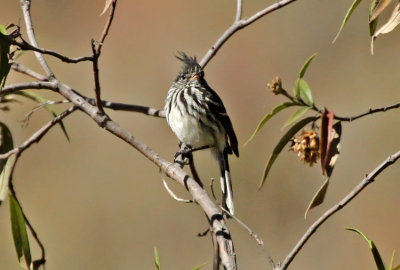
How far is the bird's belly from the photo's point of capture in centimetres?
370

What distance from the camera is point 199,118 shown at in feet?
12.6

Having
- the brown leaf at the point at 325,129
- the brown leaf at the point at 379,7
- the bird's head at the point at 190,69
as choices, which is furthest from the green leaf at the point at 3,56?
the bird's head at the point at 190,69

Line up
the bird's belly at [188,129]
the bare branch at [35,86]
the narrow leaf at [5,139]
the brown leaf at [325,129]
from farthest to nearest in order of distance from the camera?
1. the bird's belly at [188,129]
2. the narrow leaf at [5,139]
3. the bare branch at [35,86]
4. the brown leaf at [325,129]

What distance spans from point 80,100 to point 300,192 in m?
5.44

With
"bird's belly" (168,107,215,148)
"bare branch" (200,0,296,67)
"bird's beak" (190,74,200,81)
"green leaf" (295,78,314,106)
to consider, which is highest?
"bird's beak" (190,74,200,81)

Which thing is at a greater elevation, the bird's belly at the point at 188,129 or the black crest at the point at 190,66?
the black crest at the point at 190,66

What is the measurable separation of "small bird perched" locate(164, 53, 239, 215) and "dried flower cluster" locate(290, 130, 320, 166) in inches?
77.6

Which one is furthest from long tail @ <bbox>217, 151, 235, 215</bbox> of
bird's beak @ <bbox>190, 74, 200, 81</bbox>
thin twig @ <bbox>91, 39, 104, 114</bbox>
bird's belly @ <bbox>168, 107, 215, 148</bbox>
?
thin twig @ <bbox>91, 39, 104, 114</bbox>

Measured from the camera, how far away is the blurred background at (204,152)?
696 cm

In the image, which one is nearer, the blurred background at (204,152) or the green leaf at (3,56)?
the green leaf at (3,56)

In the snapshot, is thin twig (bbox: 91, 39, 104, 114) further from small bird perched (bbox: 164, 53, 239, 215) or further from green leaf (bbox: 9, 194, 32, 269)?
small bird perched (bbox: 164, 53, 239, 215)

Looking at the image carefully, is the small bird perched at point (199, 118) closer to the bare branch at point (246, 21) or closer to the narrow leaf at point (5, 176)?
the bare branch at point (246, 21)

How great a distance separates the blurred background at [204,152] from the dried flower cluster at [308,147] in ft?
15.8

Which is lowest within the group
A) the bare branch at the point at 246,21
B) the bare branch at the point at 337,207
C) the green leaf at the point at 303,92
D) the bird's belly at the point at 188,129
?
the bare branch at the point at 337,207
